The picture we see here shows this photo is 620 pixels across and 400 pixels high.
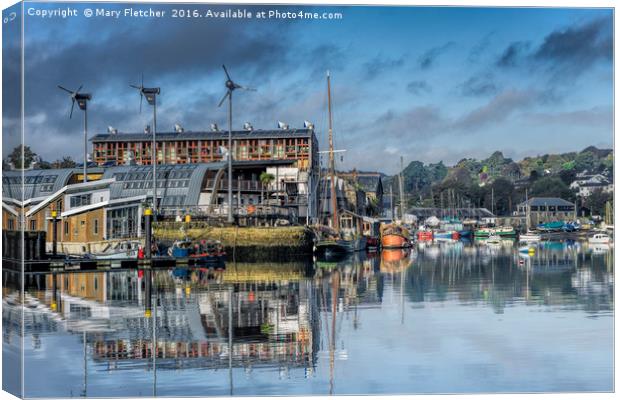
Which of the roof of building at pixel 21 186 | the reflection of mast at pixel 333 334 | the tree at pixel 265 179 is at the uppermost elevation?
the tree at pixel 265 179

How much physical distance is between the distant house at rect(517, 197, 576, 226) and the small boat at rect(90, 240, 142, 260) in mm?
22198

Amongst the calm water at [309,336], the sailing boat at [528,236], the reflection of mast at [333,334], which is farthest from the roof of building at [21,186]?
the sailing boat at [528,236]

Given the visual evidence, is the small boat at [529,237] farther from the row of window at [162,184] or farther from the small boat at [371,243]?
the row of window at [162,184]

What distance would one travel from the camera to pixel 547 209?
68375 millimetres

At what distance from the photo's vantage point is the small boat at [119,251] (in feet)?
177

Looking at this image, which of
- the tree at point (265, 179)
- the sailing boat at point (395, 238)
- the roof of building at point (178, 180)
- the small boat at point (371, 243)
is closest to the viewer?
the roof of building at point (178, 180)

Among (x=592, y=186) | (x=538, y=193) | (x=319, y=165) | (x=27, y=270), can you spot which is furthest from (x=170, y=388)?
(x=319, y=165)

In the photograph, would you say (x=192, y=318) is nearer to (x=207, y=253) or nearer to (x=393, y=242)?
(x=207, y=253)

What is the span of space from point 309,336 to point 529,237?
261 ft

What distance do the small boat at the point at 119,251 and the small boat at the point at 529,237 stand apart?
50.1 metres

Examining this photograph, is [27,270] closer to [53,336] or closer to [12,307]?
[53,336]

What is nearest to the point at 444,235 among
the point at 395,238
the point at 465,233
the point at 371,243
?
the point at 465,233

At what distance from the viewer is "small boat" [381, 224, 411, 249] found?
3911 inches

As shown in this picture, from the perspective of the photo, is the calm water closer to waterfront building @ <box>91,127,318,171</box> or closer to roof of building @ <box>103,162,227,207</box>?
roof of building @ <box>103,162,227,207</box>
